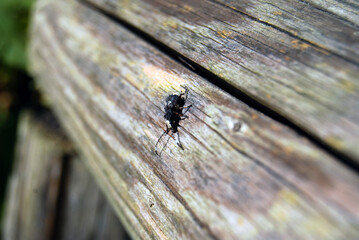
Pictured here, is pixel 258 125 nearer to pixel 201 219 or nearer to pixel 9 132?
pixel 201 219

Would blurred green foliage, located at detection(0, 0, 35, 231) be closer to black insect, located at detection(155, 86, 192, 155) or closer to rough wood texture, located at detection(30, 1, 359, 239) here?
rough wood texture, located at detection(30, 1, 359, 239)

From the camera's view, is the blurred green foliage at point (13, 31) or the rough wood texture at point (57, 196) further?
the blurred green foliage at point (13, 31)

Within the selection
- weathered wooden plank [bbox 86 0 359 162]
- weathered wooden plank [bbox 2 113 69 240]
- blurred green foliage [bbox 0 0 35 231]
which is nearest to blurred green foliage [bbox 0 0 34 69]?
blurred green foliage [bbox 0 0 35 231]

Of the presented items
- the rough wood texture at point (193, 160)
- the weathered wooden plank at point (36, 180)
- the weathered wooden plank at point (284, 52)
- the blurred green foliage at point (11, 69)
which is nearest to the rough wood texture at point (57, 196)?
the weathered wooden plank at point (36, 180)

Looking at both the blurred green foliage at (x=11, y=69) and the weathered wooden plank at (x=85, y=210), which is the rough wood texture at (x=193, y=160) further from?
the blurred green foliage at (x=11, y=69)

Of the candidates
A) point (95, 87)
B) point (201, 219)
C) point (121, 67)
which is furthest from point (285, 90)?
point (95, 87)
